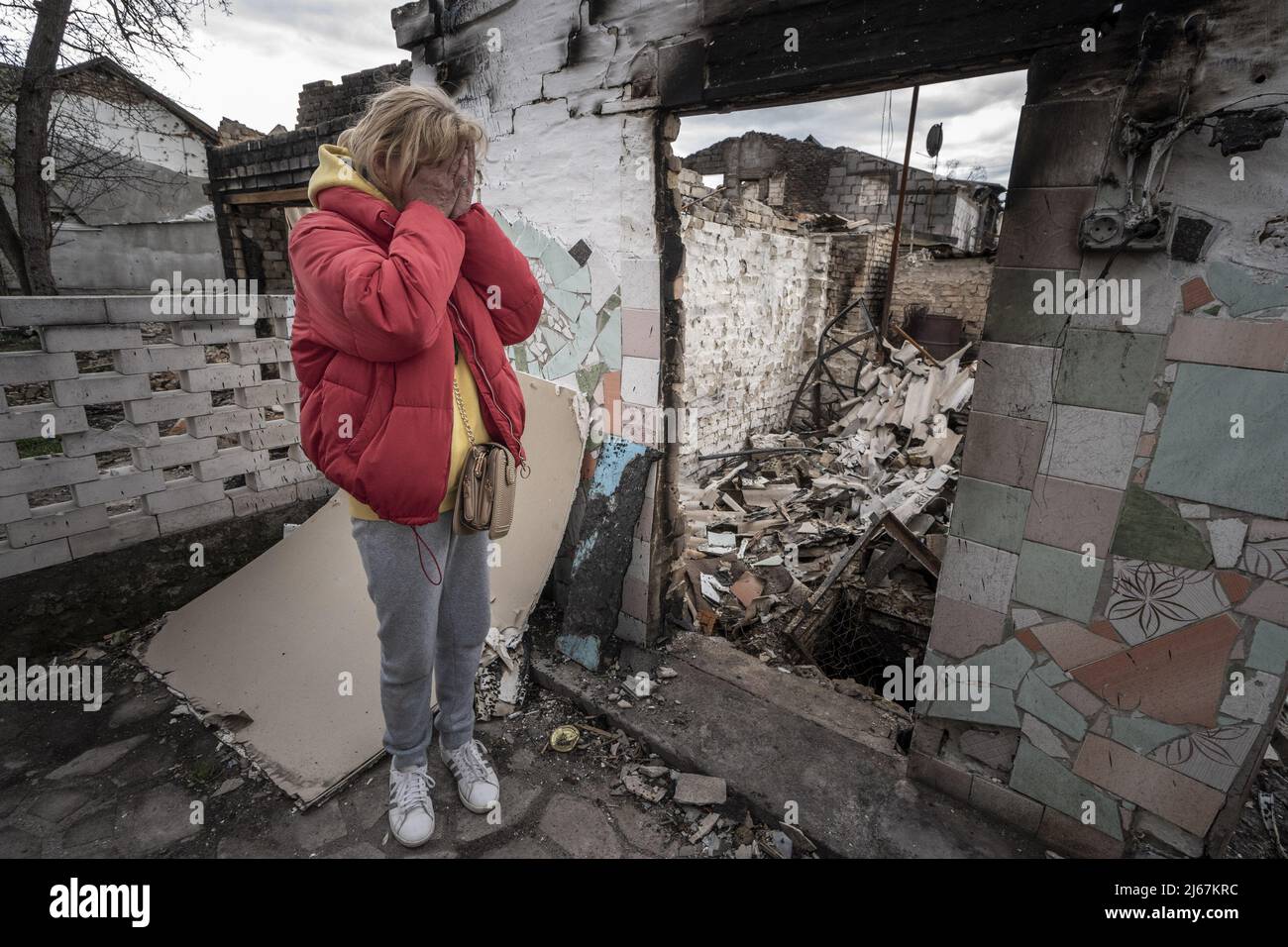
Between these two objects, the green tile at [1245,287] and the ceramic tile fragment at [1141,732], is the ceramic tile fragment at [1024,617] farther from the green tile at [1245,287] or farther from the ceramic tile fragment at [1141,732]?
the green tile at [1245,287]

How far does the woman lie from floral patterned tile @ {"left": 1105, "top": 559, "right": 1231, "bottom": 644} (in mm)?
2044

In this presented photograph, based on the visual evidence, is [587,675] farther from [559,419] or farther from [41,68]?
[41,68]

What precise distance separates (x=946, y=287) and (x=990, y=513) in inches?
432

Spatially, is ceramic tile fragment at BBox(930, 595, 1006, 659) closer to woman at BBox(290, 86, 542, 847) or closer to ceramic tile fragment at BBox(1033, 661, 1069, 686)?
ceramic tile fragment at BBox(1033, 661, 1069, 686)

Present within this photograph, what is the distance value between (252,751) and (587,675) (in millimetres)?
1478

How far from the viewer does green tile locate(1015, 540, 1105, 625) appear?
1960 mm

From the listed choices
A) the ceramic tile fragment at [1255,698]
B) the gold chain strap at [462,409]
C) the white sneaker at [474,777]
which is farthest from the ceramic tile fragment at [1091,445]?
the white sneaker at [474,777]

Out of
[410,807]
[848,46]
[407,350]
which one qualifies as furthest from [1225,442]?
[410,807]

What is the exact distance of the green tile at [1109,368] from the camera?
1760 millimetres

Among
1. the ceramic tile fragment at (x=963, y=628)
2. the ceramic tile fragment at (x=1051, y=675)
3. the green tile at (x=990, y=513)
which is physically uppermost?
the green tile at (x=990, y=513)

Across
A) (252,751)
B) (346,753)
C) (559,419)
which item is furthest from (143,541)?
(559,419)

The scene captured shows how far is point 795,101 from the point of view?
2.32 m

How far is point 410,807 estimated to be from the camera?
221cm

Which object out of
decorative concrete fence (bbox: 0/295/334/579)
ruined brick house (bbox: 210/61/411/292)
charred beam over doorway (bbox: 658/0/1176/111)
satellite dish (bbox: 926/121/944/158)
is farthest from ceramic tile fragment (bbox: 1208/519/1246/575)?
satellite dish (bbox: 926/121/944/158)
